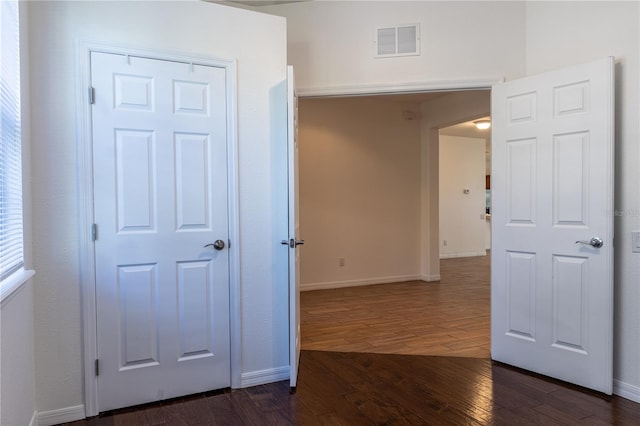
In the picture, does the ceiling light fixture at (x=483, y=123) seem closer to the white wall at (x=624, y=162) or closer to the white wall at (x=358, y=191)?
the white wall at (x=358, y=191)

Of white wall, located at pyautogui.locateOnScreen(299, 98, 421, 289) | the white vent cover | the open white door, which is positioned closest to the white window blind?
the open white door

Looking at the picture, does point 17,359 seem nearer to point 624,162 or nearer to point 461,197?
point 624,162

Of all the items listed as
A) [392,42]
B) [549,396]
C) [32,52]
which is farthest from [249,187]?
[549,396]

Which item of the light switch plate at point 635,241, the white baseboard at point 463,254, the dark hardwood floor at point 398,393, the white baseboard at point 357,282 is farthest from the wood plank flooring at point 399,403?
the white baseboard at point 463,254

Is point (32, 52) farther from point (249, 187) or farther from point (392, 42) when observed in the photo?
point (392, 42)

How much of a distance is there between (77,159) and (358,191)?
433 cm

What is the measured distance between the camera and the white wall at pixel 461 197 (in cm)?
908

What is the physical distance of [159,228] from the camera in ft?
8.21

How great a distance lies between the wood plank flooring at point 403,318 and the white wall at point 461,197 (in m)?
2.85

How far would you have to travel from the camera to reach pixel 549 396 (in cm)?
256

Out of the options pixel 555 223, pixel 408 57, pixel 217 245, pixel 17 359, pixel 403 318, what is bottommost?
pixel 403 318

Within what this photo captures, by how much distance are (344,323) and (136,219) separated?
248cm

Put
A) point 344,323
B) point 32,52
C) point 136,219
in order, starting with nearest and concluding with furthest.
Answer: point 32,52
point 136,219
point 344,323

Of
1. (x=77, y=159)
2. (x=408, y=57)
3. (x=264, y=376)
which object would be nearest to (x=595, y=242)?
(x=408, y=57)
